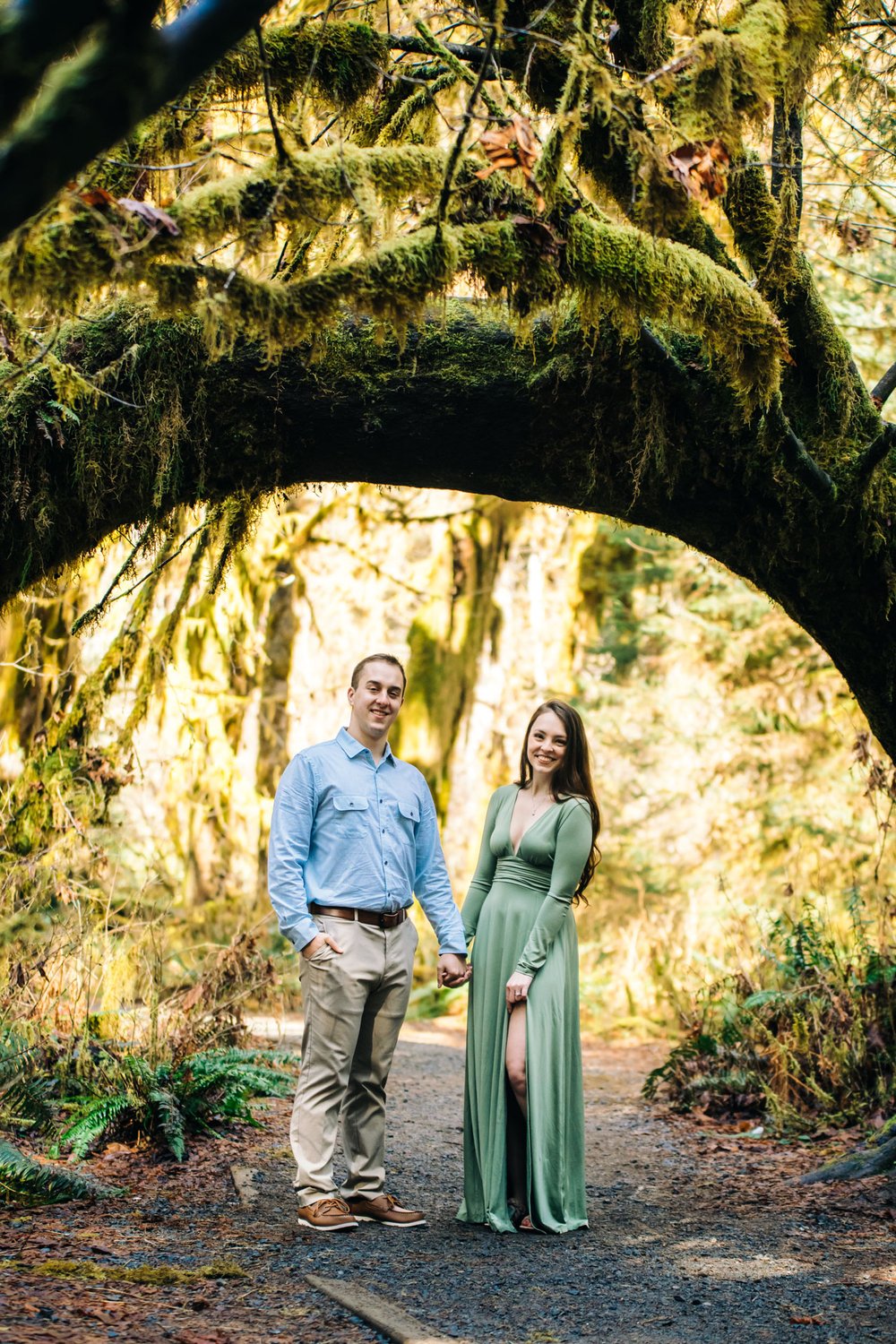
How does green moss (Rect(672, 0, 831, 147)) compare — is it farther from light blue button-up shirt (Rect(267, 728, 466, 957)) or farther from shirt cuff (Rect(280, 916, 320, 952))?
shirt cuff (Rect(280, 916, 320, 952))

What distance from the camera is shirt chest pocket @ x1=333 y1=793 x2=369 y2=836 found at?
4902mm

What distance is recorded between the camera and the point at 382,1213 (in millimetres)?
4824

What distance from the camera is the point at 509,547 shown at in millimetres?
15523

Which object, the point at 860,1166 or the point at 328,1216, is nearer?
the point at 328,1216

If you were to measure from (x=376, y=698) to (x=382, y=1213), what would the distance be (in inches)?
84.2

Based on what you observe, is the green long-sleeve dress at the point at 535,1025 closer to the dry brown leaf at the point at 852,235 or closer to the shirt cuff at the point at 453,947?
the shirt cuff at the point at 453,947

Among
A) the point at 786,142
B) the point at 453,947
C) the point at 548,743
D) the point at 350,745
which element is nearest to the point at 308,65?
the point at 786,142

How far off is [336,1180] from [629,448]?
3.60 metres

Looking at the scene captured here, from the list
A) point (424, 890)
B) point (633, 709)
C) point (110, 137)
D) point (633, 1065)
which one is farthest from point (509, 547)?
point (110, 137)

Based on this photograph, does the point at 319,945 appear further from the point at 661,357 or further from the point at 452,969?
the point at 661,357

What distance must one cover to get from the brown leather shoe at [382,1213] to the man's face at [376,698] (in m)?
1.94

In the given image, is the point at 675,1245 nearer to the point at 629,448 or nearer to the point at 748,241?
the point at 629,448

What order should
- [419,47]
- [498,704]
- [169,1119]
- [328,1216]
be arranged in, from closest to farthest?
[419,47]
[328,1216]
[169,1119]
[498,704]

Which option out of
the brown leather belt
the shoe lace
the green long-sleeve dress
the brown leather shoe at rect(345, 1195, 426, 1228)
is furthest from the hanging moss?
the brown leather shoe at rect(345, 1195, 426, 1228)
